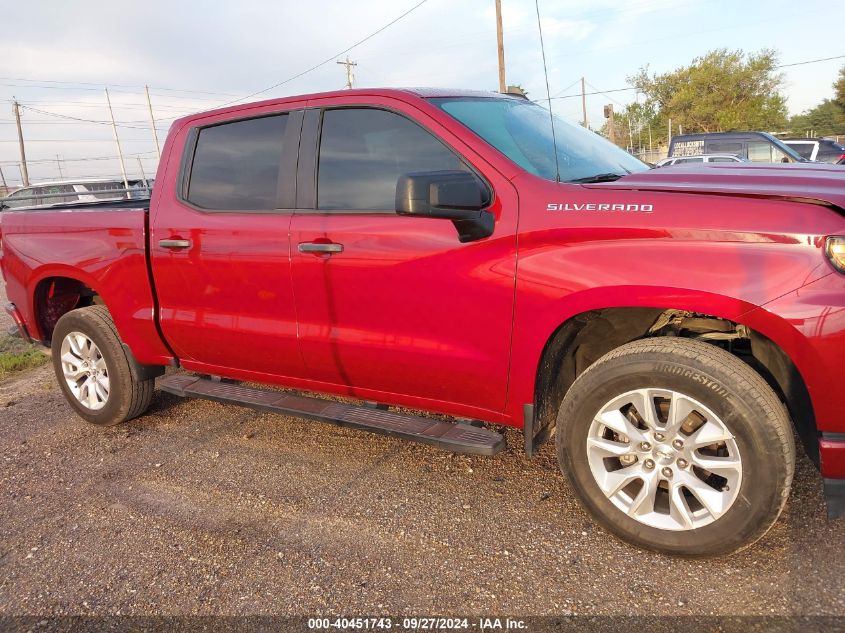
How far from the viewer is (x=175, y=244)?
364 cm

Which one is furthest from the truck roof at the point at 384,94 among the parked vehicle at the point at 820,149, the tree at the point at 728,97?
the tree at the point at 728,97

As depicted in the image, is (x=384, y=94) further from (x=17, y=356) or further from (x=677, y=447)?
(x=17, y=356)

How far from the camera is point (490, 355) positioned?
9.26ft

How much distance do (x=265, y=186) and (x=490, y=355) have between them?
5.07 feet

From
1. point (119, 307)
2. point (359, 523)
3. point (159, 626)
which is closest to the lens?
point (159, 626)

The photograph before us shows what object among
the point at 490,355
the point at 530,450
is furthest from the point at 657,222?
the point at 530,450

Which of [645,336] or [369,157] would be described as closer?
[645,336]

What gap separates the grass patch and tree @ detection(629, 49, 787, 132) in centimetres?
5135

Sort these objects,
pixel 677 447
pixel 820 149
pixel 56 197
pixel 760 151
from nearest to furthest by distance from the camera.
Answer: pixel 677 447 → pixel 56 197 → pixel 760 151 → pixel 820 149

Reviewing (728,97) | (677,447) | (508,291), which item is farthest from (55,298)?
(728,97)

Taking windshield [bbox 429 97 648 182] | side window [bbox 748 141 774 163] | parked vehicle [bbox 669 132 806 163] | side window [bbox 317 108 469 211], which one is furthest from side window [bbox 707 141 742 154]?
side window [bbox 317 108 469 211]

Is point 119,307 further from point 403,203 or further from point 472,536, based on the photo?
point 472,536

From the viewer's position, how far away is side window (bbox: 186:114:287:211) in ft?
11.3

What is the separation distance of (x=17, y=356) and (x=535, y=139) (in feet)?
18.1
